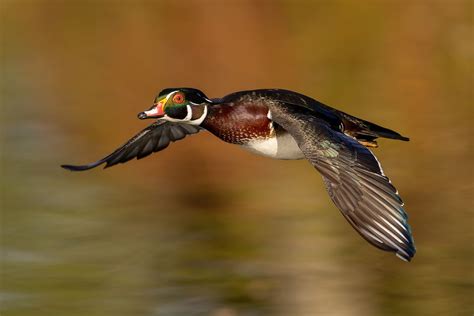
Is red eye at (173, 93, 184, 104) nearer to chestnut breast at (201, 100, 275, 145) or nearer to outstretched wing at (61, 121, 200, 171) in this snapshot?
chestnut breast at (201, 100, 275, 145)

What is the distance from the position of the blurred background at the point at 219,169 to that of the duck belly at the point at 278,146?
2.09 m

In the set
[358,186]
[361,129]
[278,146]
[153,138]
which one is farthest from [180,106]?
[358,186]

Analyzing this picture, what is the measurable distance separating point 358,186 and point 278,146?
3.56ft

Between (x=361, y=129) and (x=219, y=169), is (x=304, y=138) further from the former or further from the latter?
(x=219, y=169)

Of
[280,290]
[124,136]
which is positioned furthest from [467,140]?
[280,290]

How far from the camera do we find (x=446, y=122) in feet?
52.8

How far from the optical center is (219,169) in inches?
552

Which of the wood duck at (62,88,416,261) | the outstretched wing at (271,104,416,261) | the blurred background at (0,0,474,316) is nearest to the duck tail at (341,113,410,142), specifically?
the wood duck at (62,88,416,261)

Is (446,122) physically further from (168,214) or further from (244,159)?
(168,214)

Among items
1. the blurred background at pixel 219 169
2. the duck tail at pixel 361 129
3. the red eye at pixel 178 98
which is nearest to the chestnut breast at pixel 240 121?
the red eye at pixel 178 98

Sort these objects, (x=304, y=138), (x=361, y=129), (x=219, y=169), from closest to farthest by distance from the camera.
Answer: (x=304, y=138) → (x=361, y=129) → (x=219, y=169)

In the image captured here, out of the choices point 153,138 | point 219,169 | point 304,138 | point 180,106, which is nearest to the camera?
point 304,138

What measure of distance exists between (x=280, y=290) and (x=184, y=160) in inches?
174

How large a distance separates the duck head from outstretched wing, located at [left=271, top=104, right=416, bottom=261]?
76cm
